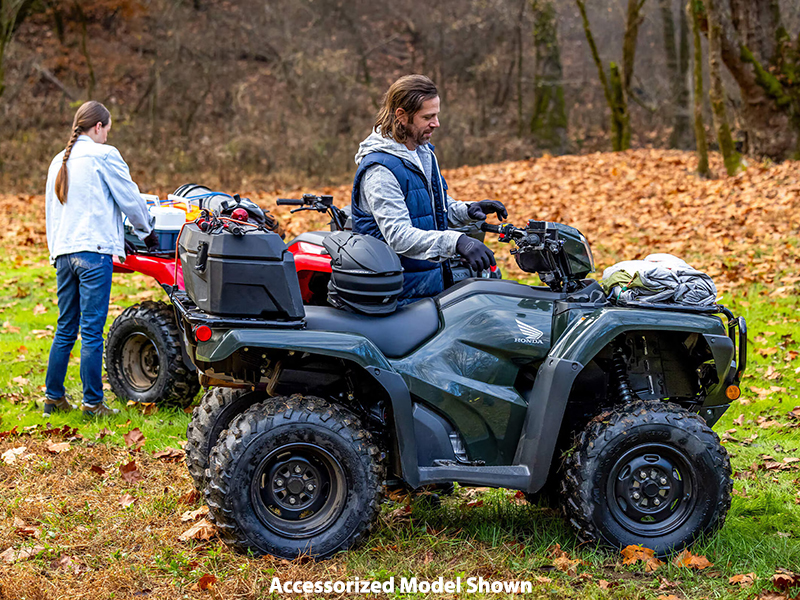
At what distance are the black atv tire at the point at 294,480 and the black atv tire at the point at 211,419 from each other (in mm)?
523

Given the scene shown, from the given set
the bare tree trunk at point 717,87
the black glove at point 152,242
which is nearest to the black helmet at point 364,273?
the black glove at point 152,242

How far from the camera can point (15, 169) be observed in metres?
20.2

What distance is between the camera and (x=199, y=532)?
412 cm

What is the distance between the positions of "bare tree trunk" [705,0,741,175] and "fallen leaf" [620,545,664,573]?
11.0 m

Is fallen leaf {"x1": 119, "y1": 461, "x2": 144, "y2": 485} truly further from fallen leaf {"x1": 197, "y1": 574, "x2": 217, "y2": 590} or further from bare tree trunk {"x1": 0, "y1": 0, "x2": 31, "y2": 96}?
bare tree trunk {"x1": 0, "y1": 0, "x2": 31, "y2": 96}

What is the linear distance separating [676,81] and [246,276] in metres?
26.2

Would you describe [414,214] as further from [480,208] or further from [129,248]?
[129,248]

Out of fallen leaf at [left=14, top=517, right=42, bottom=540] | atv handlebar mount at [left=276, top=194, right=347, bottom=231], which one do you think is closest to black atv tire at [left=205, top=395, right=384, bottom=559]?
fallen leaf at [left=14, top=517, right=42, bottom=540]

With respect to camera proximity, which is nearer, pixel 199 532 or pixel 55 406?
pixel 199 532

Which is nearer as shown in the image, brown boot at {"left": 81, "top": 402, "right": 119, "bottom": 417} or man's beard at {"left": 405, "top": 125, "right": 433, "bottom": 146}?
man's beard at {"left": 405, "top": 125, "right": 433, "bottom": 146}

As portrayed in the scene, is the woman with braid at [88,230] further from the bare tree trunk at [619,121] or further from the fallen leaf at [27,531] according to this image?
the bare tree trunk at [619,121]

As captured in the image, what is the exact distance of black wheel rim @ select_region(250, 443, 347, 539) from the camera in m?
3.79

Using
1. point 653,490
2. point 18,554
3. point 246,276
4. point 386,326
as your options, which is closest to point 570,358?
point 653,490

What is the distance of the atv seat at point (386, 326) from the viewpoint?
394cm
